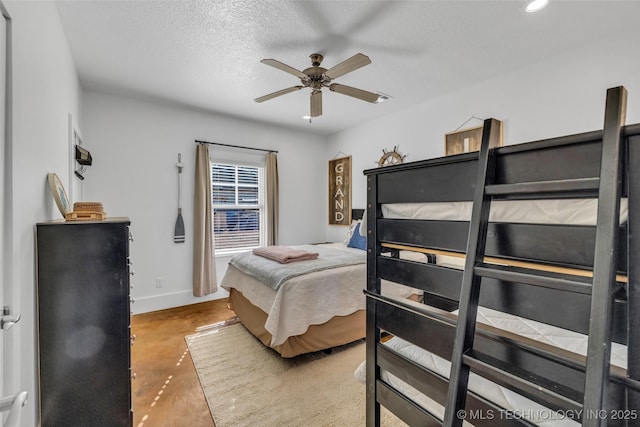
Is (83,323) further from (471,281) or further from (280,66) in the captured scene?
(280,66)

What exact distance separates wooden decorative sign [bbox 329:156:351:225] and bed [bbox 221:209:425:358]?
6.61ft

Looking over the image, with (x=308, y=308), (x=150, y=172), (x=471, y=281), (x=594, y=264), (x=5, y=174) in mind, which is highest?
(x=150, y=172)

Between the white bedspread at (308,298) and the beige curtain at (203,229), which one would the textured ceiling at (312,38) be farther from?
the white bedspread at (308,298)

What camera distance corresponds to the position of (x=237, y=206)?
4.41 m

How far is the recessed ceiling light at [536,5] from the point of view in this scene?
1.84 metres

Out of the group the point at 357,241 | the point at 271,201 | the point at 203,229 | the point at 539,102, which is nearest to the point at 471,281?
the point at 539,102

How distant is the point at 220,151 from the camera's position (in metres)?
4.17

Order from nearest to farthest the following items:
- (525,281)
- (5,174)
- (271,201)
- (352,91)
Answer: (525,281) < (5,174) < (352,91) < (271,201)

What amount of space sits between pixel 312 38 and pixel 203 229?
107 inches

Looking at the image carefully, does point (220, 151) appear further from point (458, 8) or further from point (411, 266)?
point (411, 266)

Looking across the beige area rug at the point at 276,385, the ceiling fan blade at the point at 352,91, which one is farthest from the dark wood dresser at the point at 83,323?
the ceiling fan blade at the point at 352,91

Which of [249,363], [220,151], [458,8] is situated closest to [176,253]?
[220,151]

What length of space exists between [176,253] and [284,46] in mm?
2902

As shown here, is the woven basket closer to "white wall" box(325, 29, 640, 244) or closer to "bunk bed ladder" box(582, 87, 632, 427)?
"bunk bed ladder" box(582, 87, 632, 427)
